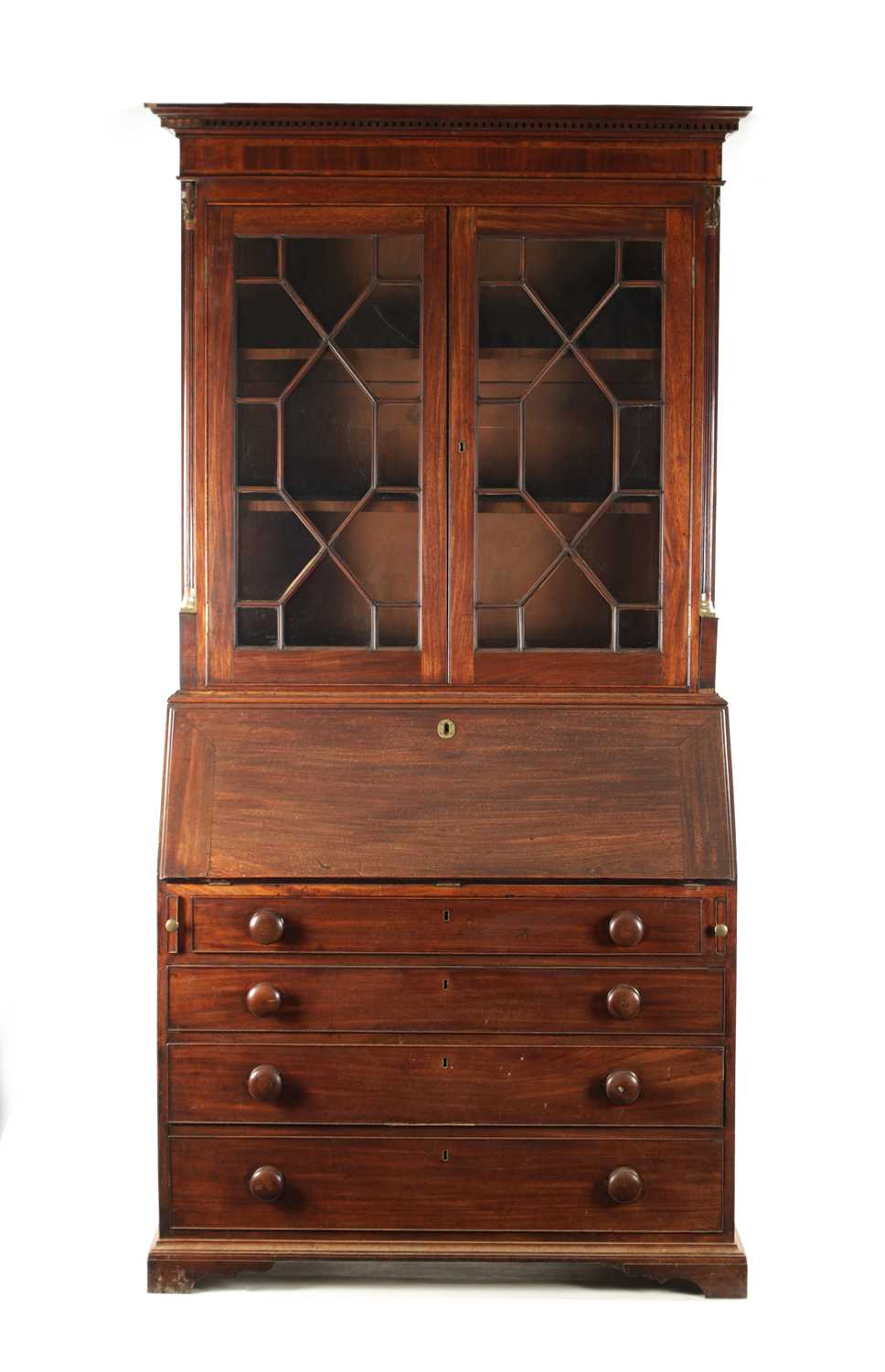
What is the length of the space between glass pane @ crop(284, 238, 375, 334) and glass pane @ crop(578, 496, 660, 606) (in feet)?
2.15

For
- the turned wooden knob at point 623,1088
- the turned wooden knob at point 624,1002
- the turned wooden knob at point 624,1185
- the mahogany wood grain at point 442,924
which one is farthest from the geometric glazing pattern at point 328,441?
the turned wooden knob at point 624,1185

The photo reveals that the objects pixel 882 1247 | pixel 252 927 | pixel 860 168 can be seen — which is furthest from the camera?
pixel 860 168

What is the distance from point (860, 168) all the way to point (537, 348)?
3.20ft

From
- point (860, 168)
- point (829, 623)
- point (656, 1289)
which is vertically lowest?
point (656, 1289)

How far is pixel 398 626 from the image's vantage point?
257cm

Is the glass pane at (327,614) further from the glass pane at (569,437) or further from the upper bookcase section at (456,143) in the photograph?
the upper bookcase section at (456,143)

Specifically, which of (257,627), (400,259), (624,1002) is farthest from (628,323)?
(624,1002)

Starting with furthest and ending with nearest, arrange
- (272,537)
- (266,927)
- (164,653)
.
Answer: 1. (164,653)
2. (272,537)
3. (266,927)

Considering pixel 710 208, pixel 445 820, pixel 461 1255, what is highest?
pixel 710 208

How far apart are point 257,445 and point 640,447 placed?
0.75 m

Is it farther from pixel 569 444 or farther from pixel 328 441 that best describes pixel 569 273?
pixel 328 441

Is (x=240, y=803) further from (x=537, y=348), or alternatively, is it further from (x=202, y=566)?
(x=537, y=348)

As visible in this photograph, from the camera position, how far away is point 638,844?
252cm

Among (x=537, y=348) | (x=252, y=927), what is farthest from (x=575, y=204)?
(x=252, y=927)
